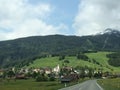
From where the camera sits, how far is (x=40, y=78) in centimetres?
18950

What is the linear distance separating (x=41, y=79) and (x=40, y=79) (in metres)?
0.90

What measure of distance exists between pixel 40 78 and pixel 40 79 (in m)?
1.44

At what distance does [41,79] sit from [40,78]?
97 cm

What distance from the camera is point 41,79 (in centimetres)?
18888

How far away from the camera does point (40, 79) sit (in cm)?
18812
